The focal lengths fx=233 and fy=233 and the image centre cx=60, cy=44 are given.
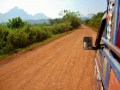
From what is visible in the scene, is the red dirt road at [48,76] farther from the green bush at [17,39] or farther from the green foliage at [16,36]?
the green bush at [17,39]

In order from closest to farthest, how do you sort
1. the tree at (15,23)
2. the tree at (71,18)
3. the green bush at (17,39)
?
1. the green bush at (17,39)
2. the tree at (15,23)
3. the tree at (71,18)

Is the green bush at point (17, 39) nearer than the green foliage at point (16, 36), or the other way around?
the green foliage at point (16, 36)

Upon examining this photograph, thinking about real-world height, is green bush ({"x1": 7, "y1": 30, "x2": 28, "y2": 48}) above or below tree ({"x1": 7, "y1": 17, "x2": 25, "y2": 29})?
below

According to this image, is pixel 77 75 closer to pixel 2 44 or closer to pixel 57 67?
pixel 57 67

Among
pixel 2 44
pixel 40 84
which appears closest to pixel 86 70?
pixel 40 84

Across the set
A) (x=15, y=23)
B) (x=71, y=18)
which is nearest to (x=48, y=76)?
(x=15, y=23)

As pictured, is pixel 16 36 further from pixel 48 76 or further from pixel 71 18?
pixel 71 18

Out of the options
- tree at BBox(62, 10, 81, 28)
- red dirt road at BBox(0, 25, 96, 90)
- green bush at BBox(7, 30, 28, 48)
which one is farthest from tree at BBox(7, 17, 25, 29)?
tree at BBox(62, 10, 81, 28)

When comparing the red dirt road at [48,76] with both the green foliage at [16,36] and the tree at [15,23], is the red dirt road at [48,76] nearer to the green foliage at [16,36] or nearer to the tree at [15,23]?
the green foliage at [16,36]

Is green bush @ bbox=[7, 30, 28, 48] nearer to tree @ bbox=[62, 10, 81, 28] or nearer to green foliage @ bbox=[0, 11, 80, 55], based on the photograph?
green foliage @ bbox=[0, 11, 80, 55]

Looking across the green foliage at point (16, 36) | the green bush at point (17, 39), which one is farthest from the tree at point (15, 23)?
→ the green bush at point (17, 39)

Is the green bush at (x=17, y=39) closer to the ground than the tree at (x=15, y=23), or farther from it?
closer to the ground

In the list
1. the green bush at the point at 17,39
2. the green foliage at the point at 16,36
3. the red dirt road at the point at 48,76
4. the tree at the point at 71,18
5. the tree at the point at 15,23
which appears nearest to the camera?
the red dirt road at the point at 48,76

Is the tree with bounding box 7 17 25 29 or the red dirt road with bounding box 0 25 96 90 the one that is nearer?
the red dirt road with bounding box 0 25 96 90
